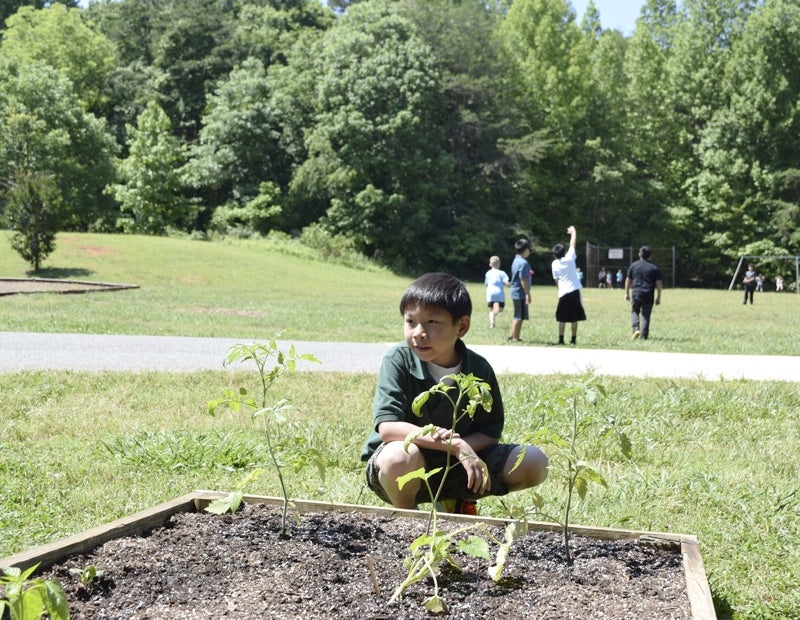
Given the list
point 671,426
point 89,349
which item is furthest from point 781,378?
point 89,349

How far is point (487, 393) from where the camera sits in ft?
8.36

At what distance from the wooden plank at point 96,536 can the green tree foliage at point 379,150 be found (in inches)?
1753

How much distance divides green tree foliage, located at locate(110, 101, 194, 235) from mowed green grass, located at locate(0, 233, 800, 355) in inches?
420

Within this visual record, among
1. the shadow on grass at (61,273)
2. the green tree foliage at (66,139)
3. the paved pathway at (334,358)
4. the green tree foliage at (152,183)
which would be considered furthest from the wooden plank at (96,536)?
the green tree foliage at (152,183)

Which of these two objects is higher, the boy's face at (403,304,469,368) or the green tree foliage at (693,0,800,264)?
the green tree foliage at (693,0,800,264)

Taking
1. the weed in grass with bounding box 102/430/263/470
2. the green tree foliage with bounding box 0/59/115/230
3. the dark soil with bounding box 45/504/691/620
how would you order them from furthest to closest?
the green tree foliage with bounding box 0/59/115/230
the weed in grass with bounding box 102/430/263/470
the dark soil with bounding box 45/504/691/620

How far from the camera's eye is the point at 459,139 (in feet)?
172

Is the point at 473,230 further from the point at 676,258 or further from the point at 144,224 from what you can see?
the point at 144,224

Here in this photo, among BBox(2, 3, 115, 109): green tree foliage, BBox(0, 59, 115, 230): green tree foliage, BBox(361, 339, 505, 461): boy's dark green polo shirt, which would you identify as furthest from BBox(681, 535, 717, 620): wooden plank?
BBox(2, 3, 115, 109): green tree foliage

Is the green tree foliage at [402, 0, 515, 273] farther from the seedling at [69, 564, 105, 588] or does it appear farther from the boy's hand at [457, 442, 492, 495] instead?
the seedling at [69, 564, 105, 588]

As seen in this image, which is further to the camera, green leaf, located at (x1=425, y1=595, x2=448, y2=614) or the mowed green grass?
the mowed green grass

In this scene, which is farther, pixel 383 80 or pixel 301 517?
pixel 383 80

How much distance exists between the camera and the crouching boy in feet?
10.4

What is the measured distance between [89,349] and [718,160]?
1865 inches
